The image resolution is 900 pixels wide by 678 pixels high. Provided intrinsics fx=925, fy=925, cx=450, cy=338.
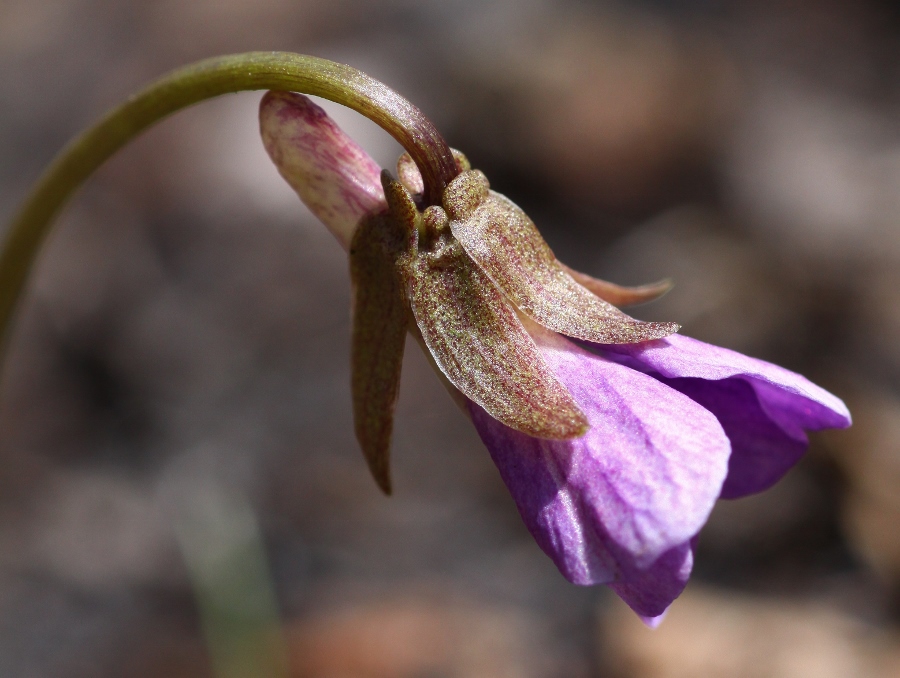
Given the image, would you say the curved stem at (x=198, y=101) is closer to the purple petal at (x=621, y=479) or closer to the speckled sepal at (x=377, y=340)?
the speckled sepal at (x=377, y=340)

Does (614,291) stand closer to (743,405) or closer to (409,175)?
(743,405)

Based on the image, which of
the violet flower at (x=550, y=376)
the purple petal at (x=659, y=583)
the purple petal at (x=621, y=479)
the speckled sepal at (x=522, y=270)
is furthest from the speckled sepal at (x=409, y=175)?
the purple petal at (x=659, y=583)

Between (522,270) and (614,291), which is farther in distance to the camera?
(614,291)

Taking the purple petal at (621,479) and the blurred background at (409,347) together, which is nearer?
the purple petal at (621,479)

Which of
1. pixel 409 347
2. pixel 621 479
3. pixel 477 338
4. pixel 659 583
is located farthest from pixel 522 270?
pixel 409 347

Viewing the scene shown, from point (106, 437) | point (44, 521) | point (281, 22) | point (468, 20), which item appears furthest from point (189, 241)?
point (468, 20)

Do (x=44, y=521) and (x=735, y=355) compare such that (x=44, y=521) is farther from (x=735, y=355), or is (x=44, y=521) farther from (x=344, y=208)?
(x=735, y=355)
